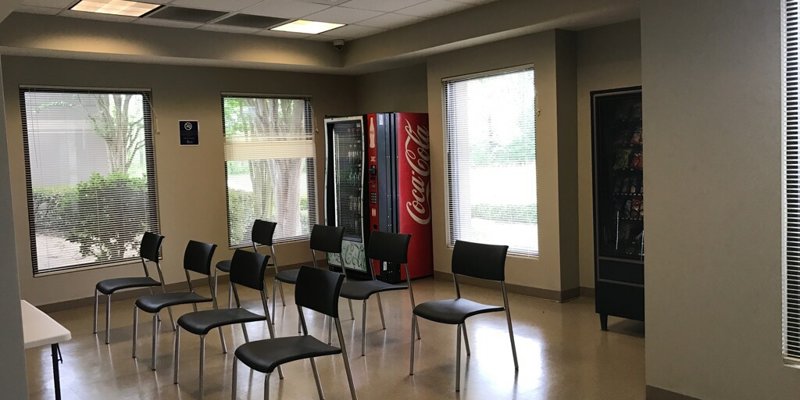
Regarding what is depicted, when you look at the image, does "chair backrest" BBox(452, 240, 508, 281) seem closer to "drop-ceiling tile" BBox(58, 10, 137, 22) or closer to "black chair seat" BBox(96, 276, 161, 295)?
"black chair seat" BBox(96, 276, 161, 295)

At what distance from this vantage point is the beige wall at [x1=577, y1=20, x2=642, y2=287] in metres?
5.61

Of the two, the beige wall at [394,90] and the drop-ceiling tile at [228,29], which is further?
the beige wall at [394,90]

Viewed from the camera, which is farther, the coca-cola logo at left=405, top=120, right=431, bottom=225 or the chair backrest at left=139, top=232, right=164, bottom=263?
the coca-cola logo at left=405, top=120, right=431, bottom=225

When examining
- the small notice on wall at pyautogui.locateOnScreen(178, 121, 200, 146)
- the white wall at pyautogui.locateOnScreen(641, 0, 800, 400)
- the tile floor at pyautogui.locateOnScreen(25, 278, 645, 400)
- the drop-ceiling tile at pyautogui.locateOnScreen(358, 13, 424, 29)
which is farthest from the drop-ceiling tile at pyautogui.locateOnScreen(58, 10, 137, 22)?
the white wall at pyautogui.locateOnScreen(641, 0, 800, 400)

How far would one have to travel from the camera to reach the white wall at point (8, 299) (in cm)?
222

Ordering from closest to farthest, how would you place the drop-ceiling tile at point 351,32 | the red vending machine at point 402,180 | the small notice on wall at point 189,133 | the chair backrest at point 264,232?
the chair backrest at point 264,232
the drop-ceiling tile at point 351,32
the red vending machine at point 402,180
the small notice on wall at point 189,133

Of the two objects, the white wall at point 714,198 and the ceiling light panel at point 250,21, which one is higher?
the ceiling light panel at point 250,21

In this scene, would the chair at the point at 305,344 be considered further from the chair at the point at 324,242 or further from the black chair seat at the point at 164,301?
the chair at the point at 324,242

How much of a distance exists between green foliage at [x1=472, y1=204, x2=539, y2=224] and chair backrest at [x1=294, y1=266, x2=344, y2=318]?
299cm

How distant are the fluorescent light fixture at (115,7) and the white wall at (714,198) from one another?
4116 mm

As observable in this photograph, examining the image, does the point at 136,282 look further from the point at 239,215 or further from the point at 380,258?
the point at 239,215

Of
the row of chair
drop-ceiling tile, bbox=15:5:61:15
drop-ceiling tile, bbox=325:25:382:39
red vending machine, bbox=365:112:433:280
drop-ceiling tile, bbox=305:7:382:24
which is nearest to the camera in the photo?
the row of chair

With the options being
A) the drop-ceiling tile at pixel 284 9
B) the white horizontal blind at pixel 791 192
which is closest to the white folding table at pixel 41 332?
the drop-ceiling tile at pixel 284 9

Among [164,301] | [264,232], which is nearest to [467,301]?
[164,301]
